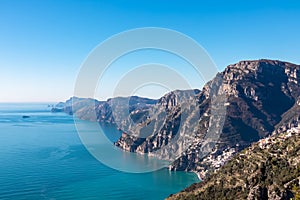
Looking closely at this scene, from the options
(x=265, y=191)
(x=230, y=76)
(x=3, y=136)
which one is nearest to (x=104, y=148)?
(x=3, y=136)

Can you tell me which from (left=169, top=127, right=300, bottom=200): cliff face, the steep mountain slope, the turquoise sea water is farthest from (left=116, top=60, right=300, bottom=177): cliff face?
(left=169, top=127, right=300, bottom=200): cliff face

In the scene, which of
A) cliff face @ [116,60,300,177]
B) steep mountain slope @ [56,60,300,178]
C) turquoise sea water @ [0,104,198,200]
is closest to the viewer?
turquoise sea water @ [0,104,198,200]

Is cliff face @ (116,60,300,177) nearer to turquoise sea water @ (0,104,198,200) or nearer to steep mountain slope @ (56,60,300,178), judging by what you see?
steep mountain slope @ (56,60,300,178)

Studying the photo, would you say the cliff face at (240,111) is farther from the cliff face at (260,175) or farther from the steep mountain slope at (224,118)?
the cliff face at (260,175)

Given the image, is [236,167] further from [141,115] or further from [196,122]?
[141,115]

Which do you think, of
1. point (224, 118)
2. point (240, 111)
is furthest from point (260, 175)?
point (240, 111)
